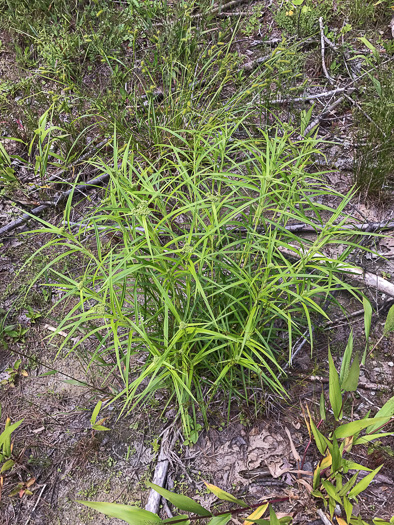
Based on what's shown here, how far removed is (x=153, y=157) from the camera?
231cm

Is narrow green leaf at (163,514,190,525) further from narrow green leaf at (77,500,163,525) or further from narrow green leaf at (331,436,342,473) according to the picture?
narrow green leaf at (331,436,342,473)

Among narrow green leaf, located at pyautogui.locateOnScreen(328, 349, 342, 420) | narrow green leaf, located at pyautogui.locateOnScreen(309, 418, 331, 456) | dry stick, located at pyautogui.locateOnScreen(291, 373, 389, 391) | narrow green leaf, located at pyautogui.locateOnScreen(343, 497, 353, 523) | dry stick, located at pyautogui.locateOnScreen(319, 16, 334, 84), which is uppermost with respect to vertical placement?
dry stick, located at pyautogui.locateOnScreen(319, 16, 334, 84)

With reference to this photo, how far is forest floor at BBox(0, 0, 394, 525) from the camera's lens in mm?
1519

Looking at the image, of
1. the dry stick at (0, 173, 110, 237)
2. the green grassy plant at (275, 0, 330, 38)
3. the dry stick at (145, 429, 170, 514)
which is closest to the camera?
the dry stick at (145, 429, 170, 514)

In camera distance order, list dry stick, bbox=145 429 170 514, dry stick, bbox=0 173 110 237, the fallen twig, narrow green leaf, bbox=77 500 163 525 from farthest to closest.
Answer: dry stick, bbox=0 173 110 237, dry stick, bbox=145 429 170 514, the fallen twig, narrow green leaf, bbox=77 500 163 525

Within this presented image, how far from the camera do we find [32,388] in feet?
6.00

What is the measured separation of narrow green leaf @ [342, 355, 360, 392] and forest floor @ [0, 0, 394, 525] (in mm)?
249

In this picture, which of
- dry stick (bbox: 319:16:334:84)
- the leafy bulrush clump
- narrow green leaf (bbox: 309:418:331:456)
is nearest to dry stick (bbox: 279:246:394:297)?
the leafy bulrush clump

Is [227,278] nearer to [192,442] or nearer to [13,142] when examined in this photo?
[192,442]

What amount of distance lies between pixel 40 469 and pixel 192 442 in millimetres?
691

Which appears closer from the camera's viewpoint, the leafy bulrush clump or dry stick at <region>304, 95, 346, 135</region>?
the leafy bulrush clump

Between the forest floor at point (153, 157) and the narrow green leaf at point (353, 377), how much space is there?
25 centimetres

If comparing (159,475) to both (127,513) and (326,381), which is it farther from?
(326,381)

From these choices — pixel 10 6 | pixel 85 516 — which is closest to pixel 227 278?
pixel 85 516
